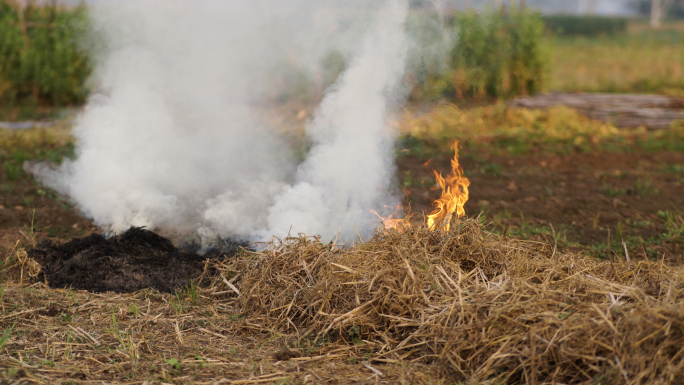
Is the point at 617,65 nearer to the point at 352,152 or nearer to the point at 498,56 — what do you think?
the point at 498,56

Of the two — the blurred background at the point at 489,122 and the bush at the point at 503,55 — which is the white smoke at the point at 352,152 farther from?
the bush at the point at 503,55

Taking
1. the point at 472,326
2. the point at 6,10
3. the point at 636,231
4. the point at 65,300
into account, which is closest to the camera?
the point at 472,326

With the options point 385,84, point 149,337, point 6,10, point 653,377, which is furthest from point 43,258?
point 6,10

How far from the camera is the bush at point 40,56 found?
40.6ft

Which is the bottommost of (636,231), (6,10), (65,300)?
(636,231)

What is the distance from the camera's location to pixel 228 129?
10555 millimetres

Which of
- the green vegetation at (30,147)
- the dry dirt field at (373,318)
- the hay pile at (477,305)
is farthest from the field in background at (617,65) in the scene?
the dry dirt field at (373,318)

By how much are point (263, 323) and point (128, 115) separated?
410cm

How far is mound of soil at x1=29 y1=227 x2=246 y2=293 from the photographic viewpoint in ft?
14.4

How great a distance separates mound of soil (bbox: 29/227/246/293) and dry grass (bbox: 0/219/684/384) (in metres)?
0.20

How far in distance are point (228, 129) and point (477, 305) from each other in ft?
26.3

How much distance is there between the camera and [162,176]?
21.4ft

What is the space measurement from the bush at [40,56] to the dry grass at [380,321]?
31.1 feet

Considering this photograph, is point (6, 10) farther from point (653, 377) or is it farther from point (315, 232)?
point (653, 377)
